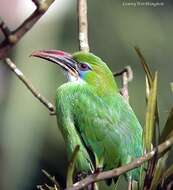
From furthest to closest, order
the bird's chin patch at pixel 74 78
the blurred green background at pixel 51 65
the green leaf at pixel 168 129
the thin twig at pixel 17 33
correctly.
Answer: the blurred green background at pixel 51 65, the bird's chin patch at pixel 74 78, the green leaf at pixel 168 129, the thin twig at pixel 17 33

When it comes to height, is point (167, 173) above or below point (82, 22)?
below

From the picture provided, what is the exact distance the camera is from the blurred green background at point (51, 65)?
6371mm

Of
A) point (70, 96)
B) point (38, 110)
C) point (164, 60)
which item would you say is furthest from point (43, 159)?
point (70, 96)

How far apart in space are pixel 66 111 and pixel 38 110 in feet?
13.8

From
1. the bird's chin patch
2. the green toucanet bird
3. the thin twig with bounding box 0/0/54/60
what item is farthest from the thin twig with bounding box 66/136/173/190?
the bird's chin patch

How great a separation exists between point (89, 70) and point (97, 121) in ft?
0.58

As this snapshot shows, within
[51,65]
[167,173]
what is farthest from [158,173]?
[51,65]

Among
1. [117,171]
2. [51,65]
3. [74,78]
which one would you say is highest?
[117,171]

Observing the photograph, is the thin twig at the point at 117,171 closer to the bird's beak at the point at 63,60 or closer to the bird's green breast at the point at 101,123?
the bird's beak at the point at 63,60

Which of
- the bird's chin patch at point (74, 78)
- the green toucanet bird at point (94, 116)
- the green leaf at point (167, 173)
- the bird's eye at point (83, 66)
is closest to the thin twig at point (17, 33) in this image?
the green leaf at point (167, 173)

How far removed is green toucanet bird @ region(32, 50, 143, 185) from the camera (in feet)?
8.19

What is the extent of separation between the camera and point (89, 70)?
267 centimetres

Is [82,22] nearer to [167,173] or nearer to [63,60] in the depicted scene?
[63,60]

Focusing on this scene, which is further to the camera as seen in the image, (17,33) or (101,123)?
(101,123)
